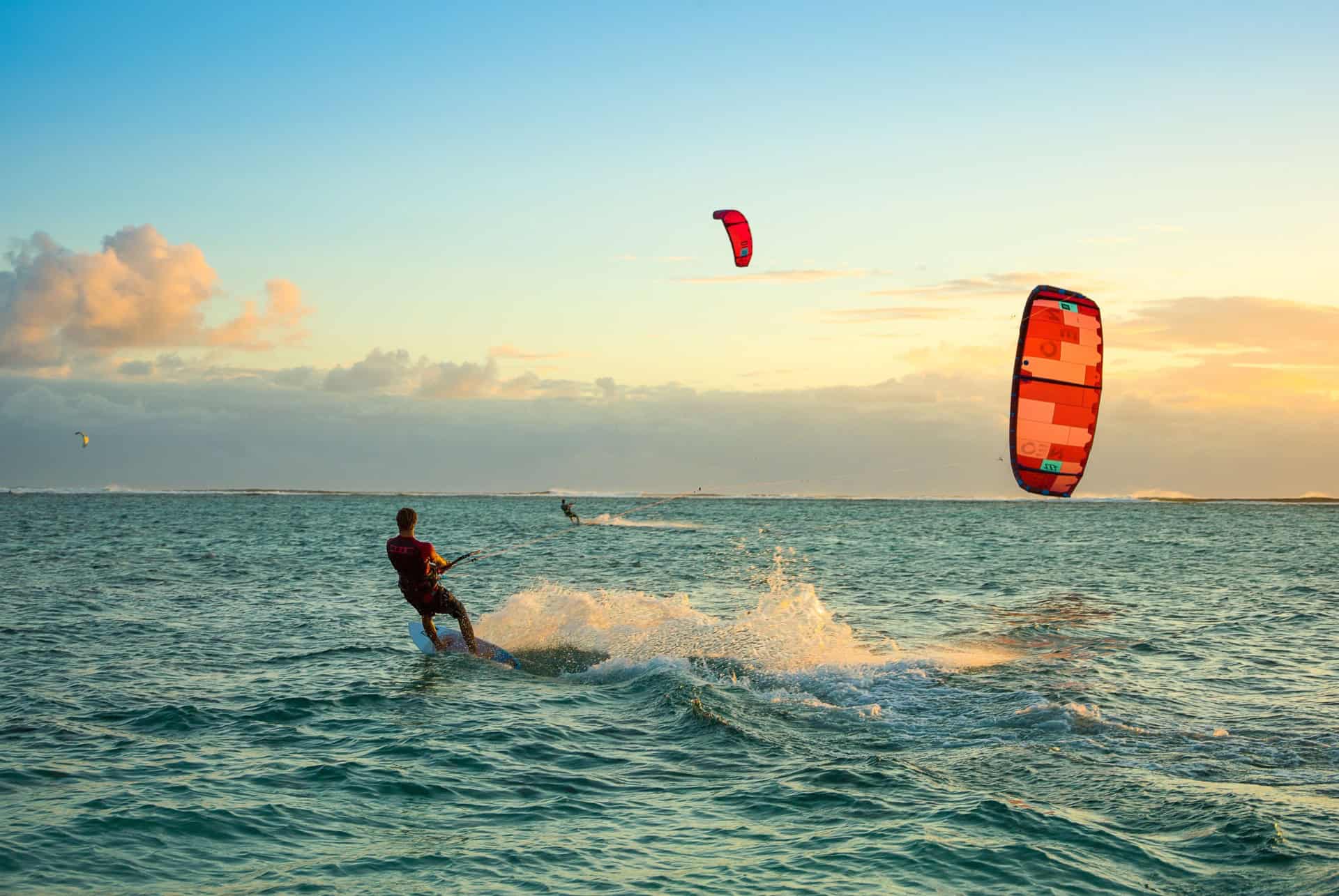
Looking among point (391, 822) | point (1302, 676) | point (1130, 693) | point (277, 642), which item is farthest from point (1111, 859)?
point (277, 642)

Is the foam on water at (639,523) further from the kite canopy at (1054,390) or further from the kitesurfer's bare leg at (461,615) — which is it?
the kite canopy at (1054,390)

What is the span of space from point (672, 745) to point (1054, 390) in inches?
306

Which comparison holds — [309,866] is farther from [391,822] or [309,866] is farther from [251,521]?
[251,521]

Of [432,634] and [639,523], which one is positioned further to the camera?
[639,523]

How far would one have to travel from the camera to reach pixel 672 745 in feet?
34.4

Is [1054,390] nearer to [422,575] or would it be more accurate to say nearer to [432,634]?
[422,575]

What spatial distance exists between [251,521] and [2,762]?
7043cm

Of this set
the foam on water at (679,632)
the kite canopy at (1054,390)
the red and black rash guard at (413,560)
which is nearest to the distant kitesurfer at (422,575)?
the red and black rash guard at (413,560)

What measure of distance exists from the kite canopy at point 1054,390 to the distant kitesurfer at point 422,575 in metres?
8.32

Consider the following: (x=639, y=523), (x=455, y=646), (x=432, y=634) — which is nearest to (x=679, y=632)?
(x=455, y=646)

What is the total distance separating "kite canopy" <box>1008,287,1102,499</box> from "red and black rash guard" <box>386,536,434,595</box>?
8484 mm

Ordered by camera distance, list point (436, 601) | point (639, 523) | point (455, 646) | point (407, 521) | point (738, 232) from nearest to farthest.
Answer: point (407, 521) < point (436, 601) < point (455, 646) < point (738, 232) < point (639, 523)

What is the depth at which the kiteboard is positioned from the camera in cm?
1531

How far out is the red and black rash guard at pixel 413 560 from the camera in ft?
48.4
